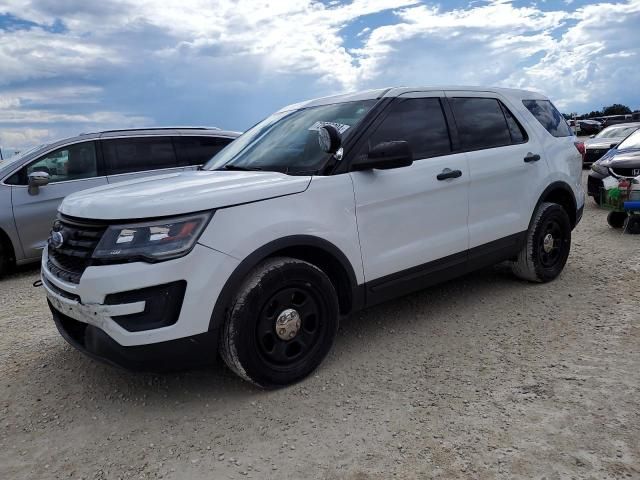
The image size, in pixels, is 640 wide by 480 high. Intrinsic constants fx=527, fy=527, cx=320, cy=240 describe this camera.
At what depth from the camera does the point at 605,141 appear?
43.7 ft

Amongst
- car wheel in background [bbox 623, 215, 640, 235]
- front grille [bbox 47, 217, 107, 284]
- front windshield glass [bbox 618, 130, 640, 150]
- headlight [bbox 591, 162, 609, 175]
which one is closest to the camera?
front grille [bbox 47, 217, 107, 284]

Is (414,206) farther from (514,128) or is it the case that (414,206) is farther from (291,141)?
(514,128)

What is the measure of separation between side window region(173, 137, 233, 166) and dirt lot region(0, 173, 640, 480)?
3863 millimetres

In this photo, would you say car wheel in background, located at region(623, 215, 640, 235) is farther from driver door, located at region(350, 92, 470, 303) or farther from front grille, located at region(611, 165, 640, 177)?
driver door, located at region(350, 92, 470, 303)

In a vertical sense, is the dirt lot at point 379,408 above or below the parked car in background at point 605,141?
below

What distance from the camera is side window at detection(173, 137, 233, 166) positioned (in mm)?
7668

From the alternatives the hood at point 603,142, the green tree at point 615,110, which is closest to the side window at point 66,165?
the hood at point 603,142

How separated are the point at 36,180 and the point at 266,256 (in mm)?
4704

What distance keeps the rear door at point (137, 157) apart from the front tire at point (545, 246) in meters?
4.75

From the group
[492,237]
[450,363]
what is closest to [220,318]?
[450,363]

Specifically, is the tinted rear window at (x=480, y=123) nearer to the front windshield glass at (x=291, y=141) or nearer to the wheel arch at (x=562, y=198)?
the wheel arch at (x=562, y=198)

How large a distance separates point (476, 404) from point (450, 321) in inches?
52.4

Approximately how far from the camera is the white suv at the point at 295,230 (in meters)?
2.72

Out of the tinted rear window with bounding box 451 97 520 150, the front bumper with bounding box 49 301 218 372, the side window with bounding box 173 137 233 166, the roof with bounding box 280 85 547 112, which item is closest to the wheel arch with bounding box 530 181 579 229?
the tinted rear window with bounding box 451 97 520 150
